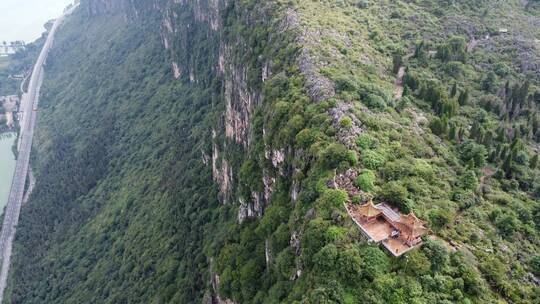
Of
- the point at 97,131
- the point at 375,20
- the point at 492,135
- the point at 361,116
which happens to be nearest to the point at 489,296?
the point at 361,116

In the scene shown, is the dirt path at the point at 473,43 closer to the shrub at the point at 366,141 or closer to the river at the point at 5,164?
the shrub at the point at 366,141

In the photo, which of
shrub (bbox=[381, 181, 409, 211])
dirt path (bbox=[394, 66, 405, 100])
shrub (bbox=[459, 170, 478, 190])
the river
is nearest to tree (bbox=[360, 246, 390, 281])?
shrub (bbox=[381, 181, 409, 211])

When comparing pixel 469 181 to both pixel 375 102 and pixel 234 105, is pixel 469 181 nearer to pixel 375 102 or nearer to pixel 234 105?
pixel 375 102

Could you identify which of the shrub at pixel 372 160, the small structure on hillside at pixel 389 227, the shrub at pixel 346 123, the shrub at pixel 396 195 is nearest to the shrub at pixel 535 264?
the small structure on hillside at pixel 389 227

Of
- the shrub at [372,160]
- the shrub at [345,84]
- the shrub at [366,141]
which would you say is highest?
the shrub at [345,84]

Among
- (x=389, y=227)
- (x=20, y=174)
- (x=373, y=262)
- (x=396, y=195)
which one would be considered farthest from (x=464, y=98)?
(x=20, y=174)

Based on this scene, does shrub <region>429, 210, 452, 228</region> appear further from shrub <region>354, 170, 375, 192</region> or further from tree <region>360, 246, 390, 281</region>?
tree <region>360, 246, 390, 281</region>

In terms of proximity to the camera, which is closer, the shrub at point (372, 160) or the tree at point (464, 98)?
the shrub at point (372, 160)
